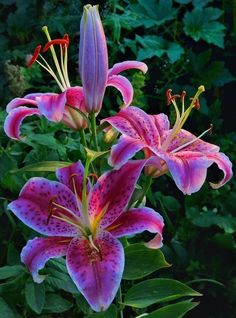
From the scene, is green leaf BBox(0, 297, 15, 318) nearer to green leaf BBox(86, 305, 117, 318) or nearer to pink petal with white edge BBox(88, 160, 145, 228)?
green leaf BBox(86, 305, 117, 318)

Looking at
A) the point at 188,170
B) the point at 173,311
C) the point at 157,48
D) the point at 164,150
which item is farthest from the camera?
the point at 157,48

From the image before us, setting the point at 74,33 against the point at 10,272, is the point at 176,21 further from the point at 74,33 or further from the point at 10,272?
the point at 10,272

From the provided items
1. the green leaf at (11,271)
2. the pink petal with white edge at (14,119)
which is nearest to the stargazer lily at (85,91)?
the pink petal with white edge at (14,119)

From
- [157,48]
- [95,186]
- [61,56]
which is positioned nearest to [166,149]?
[95,186]

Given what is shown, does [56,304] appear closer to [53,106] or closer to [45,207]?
[45,207]

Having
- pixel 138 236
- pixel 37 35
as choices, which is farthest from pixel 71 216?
pixel 37 35

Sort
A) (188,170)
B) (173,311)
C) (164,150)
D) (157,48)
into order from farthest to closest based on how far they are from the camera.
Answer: (157,48) → (173,311) → (164,150) → (188,170)
